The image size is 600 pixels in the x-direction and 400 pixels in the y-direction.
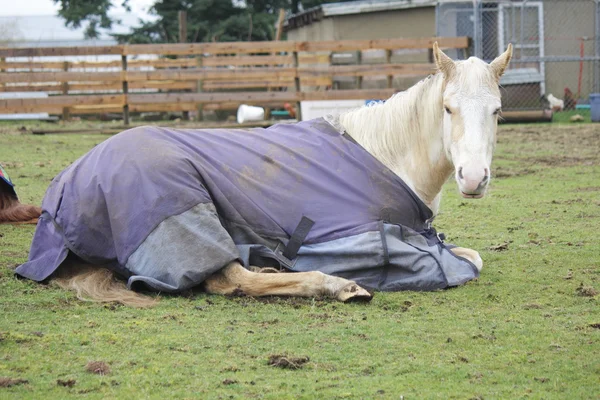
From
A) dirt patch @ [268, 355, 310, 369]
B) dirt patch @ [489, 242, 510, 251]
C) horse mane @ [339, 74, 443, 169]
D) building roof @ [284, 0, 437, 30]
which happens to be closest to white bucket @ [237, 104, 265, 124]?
building roof @ [284, 0, 437, 30]

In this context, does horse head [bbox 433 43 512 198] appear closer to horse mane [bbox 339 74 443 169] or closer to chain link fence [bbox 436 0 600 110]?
horse mane [bbox 339 74 443 169]

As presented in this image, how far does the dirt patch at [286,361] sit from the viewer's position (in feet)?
11.0

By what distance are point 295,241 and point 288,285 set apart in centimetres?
36

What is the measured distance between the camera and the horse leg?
4473mm

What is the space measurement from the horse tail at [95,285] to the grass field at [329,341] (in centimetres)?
10

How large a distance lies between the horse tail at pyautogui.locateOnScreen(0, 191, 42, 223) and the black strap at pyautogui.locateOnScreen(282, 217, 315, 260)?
2.84 meters

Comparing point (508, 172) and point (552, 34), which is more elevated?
point (552, 34)

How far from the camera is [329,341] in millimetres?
3697

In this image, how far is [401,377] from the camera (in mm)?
3219

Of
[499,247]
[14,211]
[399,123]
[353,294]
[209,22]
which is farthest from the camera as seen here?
[209,22]

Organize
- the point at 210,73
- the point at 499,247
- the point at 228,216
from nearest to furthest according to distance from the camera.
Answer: the point at 228,216, the point at 499,247, the point at 210,73

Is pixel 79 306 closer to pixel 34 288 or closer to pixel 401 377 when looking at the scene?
pixel 34 288

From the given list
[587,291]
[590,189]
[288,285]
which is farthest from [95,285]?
[590,189]

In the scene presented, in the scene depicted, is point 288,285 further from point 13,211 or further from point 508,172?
point 508,172
